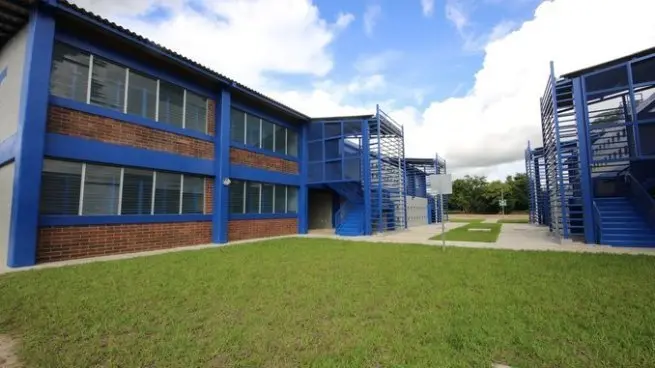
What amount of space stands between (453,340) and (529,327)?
3.64 ft

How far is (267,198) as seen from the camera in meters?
15.8

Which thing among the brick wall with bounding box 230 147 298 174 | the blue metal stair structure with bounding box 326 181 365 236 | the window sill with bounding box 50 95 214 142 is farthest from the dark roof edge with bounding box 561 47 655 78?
the window sill with bounding box 50 95 214 142

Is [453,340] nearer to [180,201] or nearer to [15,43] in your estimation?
[180,201]

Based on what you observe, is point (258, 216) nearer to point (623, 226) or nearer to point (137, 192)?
point (137, 192)

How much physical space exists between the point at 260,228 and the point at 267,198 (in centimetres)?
163

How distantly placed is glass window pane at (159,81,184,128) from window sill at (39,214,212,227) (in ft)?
11.4

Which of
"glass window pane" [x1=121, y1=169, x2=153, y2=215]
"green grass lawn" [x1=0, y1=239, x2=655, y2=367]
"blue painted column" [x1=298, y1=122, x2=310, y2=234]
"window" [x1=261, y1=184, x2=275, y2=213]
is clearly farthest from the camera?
"blue painted column" [x1=298, y1=122, x2=310, y2=234]

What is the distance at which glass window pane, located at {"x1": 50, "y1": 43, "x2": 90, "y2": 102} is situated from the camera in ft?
28.2

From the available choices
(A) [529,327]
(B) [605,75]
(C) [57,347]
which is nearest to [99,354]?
(C) [57,347]

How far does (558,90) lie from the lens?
1343cm

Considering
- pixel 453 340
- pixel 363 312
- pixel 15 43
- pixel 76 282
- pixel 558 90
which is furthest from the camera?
pixel 558 90

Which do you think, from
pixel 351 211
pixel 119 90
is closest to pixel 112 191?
pixel 119 90

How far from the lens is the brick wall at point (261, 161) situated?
13.9 m

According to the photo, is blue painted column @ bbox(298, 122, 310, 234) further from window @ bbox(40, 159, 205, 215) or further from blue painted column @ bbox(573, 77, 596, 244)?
blue painted column @ bbox(573, 77, 596, 244)
